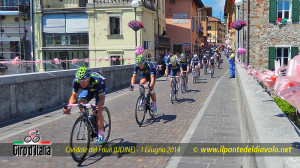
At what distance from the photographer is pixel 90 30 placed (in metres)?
29.9

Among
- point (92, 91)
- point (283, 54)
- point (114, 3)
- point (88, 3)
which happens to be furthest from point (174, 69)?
point (88, 3)

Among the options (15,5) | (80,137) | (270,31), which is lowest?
(80,137)

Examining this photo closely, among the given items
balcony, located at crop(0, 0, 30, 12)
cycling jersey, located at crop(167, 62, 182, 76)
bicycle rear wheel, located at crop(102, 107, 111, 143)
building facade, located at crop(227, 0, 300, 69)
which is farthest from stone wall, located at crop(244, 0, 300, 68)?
balcony, located at crop(0, 0, 30, 12)

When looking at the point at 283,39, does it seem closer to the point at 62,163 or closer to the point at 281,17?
the point at 281,17

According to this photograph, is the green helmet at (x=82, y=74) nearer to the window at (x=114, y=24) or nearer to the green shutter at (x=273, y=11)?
the green shutter at (x=273, y=11)

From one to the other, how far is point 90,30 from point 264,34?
51.8 feet

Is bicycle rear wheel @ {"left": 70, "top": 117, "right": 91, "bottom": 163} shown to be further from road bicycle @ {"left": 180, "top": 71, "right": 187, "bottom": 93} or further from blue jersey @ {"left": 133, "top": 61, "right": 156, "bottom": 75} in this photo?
road bicycle @ {"left": 180, "top": 71, "right": 187, "bottom": 93}

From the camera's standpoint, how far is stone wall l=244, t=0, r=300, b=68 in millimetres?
22969

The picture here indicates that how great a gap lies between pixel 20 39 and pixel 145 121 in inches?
1067

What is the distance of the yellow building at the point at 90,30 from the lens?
2900 centimetres

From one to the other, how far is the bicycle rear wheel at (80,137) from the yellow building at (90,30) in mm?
22354

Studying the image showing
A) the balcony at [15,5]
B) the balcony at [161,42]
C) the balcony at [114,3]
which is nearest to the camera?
the balcony at [114,3]

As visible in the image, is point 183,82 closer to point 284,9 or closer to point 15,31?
point 284,9

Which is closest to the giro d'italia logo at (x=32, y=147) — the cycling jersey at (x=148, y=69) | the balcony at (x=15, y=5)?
the cycling jersey at (x=148, y=69)
